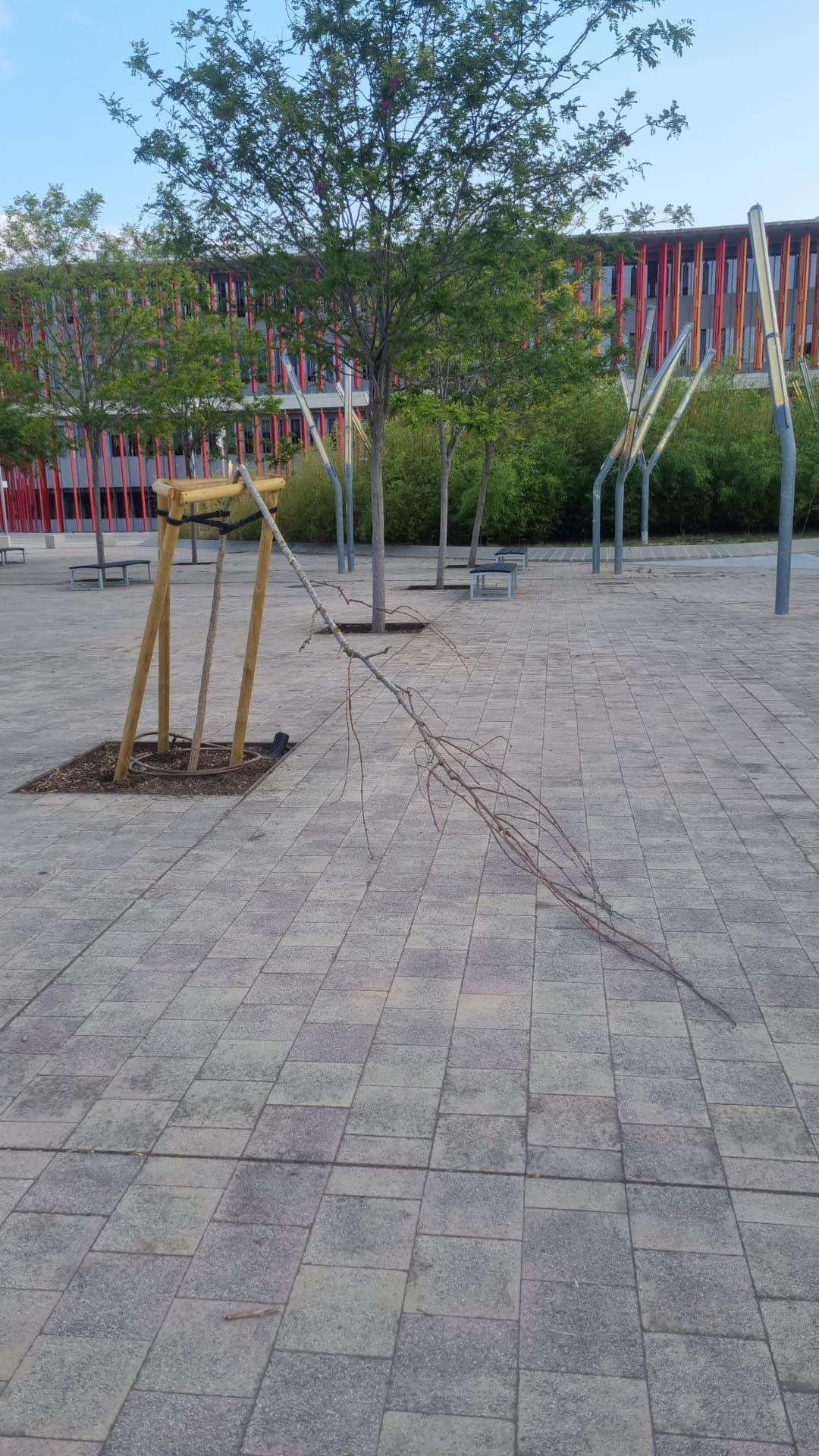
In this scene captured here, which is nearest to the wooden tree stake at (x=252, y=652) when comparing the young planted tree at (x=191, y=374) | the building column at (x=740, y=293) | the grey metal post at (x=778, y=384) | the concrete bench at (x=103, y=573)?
the grey metal post at (x=778, y=384)

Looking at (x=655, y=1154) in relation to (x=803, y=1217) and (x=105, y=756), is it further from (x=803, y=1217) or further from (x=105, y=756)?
(x=105, y=756)

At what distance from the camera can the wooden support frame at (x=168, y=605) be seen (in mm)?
6180

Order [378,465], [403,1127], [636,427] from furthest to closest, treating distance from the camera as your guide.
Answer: [636,427] < [378,465] < [403,1127]

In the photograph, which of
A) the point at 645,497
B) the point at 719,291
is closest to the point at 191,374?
the point at 645,497

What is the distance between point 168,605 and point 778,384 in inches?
379

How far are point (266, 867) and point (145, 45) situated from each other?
10083mm

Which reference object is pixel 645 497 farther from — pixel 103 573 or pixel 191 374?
pixel 103 573

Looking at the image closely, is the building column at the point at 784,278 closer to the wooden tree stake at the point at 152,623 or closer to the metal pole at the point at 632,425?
the metal pole at the point at 632,425

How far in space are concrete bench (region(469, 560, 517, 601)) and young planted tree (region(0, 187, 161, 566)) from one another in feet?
25.6

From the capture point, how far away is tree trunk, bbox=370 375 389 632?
12.9 metres

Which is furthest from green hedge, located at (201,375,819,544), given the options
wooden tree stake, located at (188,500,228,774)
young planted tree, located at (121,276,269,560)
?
wooden tree stake, located at (188,500,228,774)

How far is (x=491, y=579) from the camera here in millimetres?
19844

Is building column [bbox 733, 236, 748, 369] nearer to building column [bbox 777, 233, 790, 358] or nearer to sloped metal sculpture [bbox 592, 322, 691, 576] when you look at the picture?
building column [bbox 777, 233, 790, 358]

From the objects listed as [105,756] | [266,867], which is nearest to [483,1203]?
[266,867]
